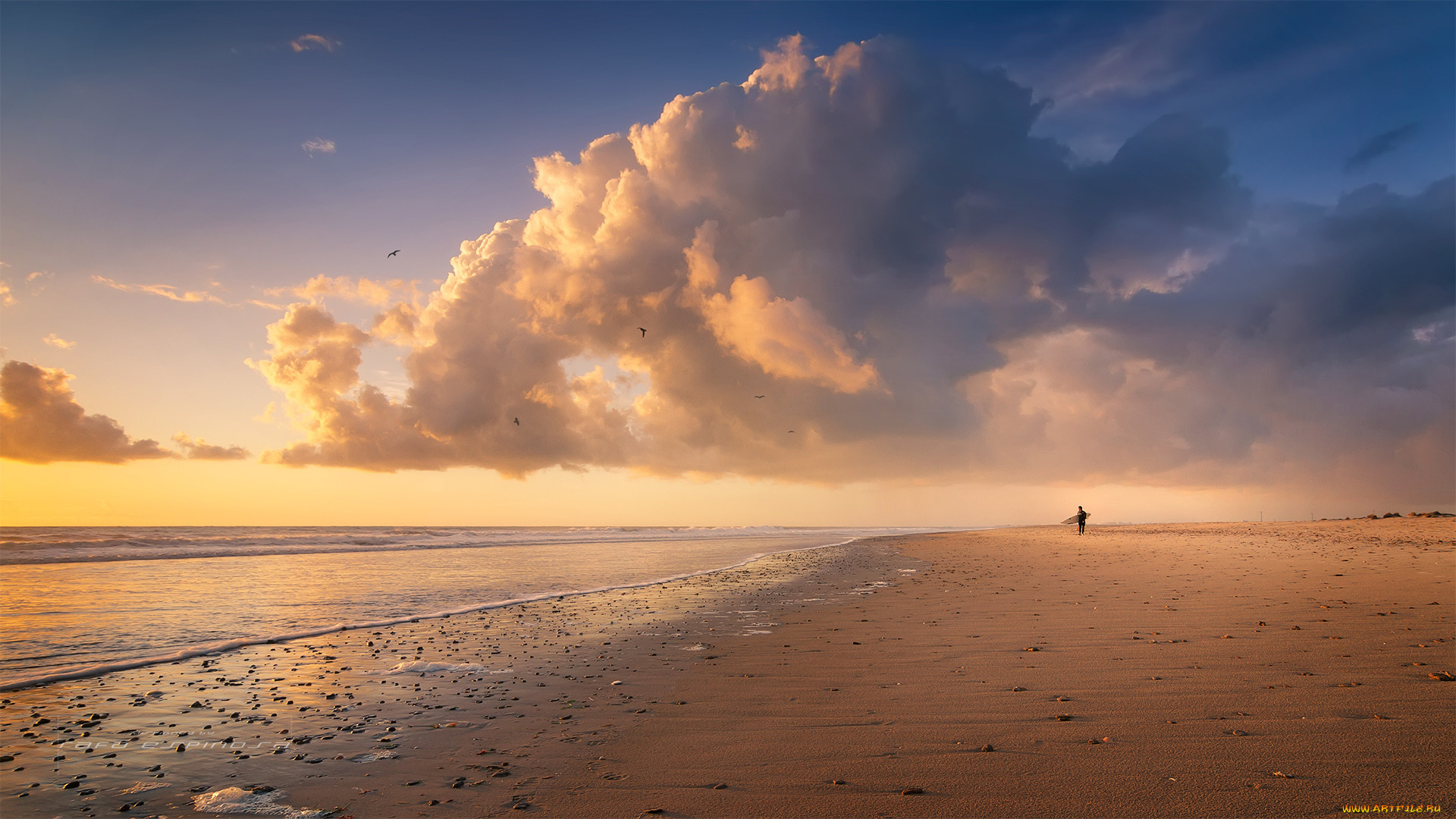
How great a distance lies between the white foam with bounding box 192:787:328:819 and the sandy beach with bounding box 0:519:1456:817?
0.05m

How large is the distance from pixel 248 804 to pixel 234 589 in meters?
23.7

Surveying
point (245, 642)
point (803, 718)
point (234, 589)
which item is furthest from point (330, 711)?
point (234, 589)

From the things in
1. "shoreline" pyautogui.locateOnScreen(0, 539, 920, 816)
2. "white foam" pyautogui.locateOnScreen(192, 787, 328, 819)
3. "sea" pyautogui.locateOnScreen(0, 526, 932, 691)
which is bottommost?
"sea" pyautogui.locateOnScreen(0, 526, 932, 691)

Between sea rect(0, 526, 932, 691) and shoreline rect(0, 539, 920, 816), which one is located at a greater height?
A: shoreline rect(0, 539, 920, 816)

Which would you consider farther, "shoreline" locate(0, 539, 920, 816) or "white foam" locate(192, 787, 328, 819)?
"shoreline" locate(0, 539, 920, 816)

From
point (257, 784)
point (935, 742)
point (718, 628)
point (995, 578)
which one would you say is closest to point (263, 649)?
point (257, 784)

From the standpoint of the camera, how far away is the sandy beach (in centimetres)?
609

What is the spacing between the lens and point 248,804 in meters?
6.46

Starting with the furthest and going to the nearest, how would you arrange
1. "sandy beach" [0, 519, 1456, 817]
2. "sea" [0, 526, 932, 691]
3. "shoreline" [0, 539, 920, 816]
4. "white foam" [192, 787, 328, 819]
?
"sea" [0, 526, 932, 691], "shoreline" [0, 539, 920, 816], "white foam" [192, 787, 328, 819], "sandy beach" [0, 519, 1456, 817]

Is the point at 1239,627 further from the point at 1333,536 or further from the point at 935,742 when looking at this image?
the point at 1333,536

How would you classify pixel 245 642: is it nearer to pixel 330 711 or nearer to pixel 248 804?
pixel 330 711

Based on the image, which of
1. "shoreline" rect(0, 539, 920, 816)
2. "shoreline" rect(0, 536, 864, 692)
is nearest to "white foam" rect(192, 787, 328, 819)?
"shoreline" rect(0, 539, 920, 816)

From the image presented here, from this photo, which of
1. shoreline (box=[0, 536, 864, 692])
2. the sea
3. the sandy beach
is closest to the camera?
the sandy beach

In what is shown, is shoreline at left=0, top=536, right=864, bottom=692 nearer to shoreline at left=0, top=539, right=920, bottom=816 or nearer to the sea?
the sea
